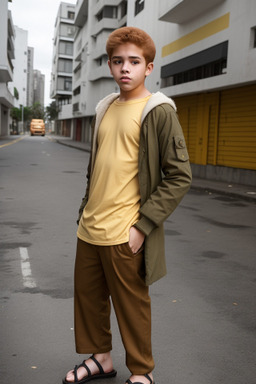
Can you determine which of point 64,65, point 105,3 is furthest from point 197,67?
point 64,65

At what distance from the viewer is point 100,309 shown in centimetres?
265

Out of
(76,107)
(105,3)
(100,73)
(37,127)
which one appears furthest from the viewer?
(37,127)

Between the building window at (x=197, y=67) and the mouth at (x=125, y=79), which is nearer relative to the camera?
the mouth at (x=125, y=79)

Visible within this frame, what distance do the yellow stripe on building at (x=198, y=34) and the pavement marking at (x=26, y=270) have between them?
12805 mm

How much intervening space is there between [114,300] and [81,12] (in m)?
57.4

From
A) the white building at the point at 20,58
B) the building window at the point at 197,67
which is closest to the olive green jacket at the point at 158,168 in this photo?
the building window at the point at 197,67

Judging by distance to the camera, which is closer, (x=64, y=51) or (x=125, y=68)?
(x=125, y=68)

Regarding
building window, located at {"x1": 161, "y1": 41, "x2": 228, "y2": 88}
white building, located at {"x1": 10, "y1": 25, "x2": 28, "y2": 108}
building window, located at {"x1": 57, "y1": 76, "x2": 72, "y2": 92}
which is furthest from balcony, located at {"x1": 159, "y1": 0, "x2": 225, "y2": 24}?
white building, located at {"x1": 10, "y1": 25, "x2": 28, "y2": 108}

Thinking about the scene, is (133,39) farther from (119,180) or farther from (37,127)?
(37,127)

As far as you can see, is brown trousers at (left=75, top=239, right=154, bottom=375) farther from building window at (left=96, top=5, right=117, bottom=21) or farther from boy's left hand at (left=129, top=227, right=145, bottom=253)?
building window at (left=96, top=5, right=117, bottom=21)

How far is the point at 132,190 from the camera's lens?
2393 mm

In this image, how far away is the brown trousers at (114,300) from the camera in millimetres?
2396

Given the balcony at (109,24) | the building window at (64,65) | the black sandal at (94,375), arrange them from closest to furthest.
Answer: the black sandal at (94,375) → the balcony at (109,24) → the building window at (64,65)

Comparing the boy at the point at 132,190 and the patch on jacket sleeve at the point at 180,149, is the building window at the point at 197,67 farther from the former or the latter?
the patch on jacket sleeve at the point at 180,149
